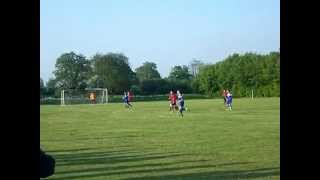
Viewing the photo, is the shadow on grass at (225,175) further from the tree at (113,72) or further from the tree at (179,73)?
the tree at (179,73)

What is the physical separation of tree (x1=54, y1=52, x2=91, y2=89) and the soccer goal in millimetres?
7144

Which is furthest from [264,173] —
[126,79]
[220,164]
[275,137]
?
[126,79]

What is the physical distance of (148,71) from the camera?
89.5 meters

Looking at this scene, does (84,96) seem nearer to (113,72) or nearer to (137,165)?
(113,72)

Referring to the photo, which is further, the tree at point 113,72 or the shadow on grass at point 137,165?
the tree at point 113,72

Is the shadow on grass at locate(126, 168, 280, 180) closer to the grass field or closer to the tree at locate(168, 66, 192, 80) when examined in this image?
the grass field

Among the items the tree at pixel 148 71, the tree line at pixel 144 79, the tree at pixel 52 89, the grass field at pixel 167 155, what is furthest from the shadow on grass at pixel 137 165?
the tree at pixel 148 71

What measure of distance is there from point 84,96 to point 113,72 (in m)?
13.9

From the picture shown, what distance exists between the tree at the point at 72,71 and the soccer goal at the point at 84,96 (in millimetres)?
7144

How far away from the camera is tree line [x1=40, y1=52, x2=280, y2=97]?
71938 mm

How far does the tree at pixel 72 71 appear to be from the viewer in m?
74.1

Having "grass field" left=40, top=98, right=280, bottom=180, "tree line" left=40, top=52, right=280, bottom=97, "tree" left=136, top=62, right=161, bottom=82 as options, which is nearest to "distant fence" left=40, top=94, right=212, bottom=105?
"tree line" left=40, top=52, right=280, bottom=97
